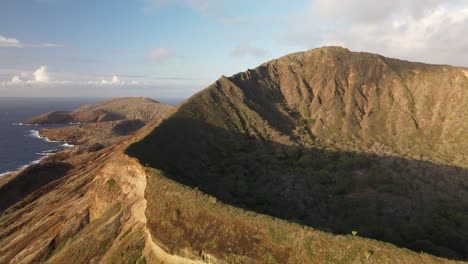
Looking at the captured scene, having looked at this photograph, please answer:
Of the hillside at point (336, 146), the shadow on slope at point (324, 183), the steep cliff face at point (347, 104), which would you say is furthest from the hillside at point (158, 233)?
the steep cliff face at point (347, 104)

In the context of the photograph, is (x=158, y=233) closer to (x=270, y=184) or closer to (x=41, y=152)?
(x=270, y=184)

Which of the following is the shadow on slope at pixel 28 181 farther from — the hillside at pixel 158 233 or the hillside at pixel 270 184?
the hillside at pixel 158 233

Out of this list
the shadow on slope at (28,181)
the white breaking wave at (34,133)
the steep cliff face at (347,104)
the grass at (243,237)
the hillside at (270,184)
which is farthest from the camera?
the white breaking wave at (34,133)

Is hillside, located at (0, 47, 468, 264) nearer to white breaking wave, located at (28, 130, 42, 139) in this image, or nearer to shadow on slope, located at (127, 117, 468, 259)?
shadow on slope, located at (127, 117, 468, 259)

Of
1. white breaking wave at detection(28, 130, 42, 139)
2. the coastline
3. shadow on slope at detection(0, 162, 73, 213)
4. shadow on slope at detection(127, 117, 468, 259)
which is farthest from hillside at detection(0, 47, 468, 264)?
white breaking wave at detection(28, 130, 42, 139)

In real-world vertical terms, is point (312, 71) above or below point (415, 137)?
above

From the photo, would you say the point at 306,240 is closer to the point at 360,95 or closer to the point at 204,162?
the point at 204,162

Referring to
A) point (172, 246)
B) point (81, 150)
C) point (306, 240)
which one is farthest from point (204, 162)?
point (81, 150)
